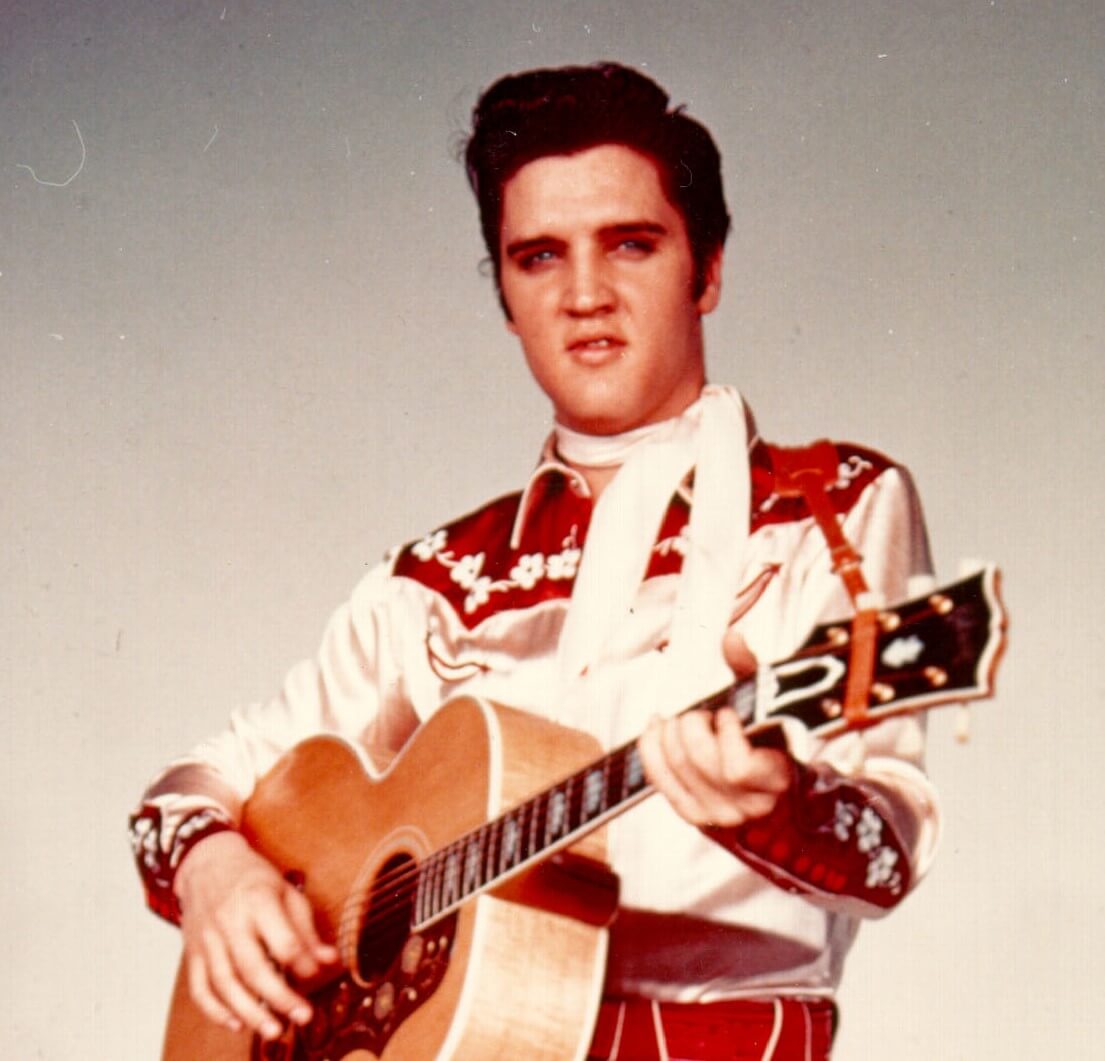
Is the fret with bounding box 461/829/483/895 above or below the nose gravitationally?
below

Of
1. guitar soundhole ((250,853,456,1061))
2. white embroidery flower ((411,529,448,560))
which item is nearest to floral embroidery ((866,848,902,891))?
guitar soundhole ((250,853,456,1061))

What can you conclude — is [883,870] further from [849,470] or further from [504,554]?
[504,554]

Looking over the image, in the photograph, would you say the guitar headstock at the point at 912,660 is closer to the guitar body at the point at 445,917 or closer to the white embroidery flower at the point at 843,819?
the white embroidery flower at the point at 843,819

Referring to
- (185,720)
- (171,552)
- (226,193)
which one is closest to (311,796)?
(185,720)

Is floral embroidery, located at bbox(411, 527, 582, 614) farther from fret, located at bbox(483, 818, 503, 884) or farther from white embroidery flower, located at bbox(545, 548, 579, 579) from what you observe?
fret, located at bbox(483, 818, 503, 884)

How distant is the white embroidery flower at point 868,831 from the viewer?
1.24 metres

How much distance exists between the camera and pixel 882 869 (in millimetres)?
1255

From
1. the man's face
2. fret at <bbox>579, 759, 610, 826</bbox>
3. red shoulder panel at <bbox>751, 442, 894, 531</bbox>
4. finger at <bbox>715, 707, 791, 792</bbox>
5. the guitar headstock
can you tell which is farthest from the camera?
the man's face

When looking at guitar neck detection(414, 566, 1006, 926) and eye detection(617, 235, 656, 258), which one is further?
Result: eye detection(617, 235, 656, 258)

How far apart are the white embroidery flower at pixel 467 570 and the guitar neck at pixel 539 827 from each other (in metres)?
0.42

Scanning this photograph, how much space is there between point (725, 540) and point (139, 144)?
1085 millimetres

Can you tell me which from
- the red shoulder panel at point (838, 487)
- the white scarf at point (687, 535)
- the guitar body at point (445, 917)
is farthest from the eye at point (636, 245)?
the guitar body at point (445, 917)

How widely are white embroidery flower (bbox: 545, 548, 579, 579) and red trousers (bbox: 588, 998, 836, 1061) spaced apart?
1.53 ft

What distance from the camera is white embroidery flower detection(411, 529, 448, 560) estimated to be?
179cm
